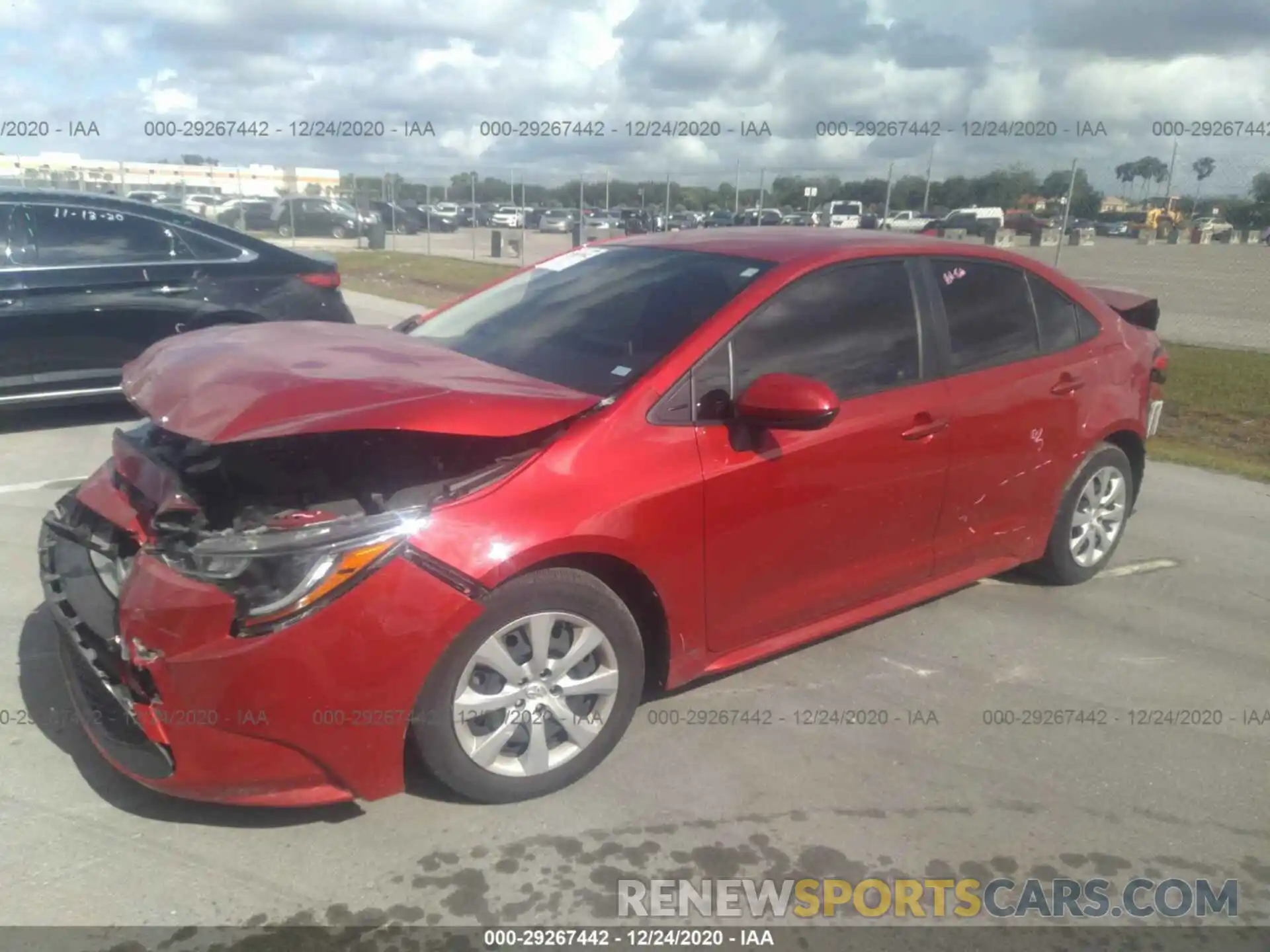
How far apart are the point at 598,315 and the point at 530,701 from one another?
155 centimetres

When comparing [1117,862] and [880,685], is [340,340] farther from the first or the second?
[1117,862]

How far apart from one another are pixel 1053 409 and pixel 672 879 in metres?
2.80

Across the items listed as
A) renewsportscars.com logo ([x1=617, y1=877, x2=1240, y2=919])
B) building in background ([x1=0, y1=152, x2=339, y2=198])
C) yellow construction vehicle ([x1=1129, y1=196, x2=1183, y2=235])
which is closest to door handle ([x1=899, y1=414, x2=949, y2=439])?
renewsportscars.com logo ([x1=617, y1=877, x2=1240, y2=919])

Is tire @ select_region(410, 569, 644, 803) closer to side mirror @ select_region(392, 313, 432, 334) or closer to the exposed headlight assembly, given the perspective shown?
the exposed headlight assembly

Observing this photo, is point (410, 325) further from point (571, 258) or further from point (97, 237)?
point (97, 237)

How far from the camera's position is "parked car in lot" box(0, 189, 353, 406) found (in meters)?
6.74

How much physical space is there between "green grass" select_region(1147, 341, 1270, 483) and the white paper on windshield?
5204 millimetres

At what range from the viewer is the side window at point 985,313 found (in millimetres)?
4195

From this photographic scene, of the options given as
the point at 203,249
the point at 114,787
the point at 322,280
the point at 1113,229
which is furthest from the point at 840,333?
the point at 1113,229

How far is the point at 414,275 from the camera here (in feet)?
67.5

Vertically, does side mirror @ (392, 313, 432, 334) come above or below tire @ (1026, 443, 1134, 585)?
above

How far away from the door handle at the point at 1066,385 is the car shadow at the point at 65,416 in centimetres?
603

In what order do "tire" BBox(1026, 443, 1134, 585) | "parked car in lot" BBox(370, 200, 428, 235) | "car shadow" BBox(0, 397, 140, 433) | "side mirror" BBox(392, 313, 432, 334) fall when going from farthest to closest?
"parked car in lot" BBox(370, 200, 428, 235)
"car shadow" BBox(0, 397, 140, 433)
"tire" BBox(1026, 443, 1134, 585)
"side mirror" BBox(392, 313, 432, 334)

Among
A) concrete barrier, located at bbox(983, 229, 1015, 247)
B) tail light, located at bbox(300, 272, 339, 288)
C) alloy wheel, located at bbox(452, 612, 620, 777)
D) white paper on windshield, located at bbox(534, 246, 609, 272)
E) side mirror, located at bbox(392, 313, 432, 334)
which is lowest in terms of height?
alloy wheel, located at bbox(452, 612, 620, 777)
